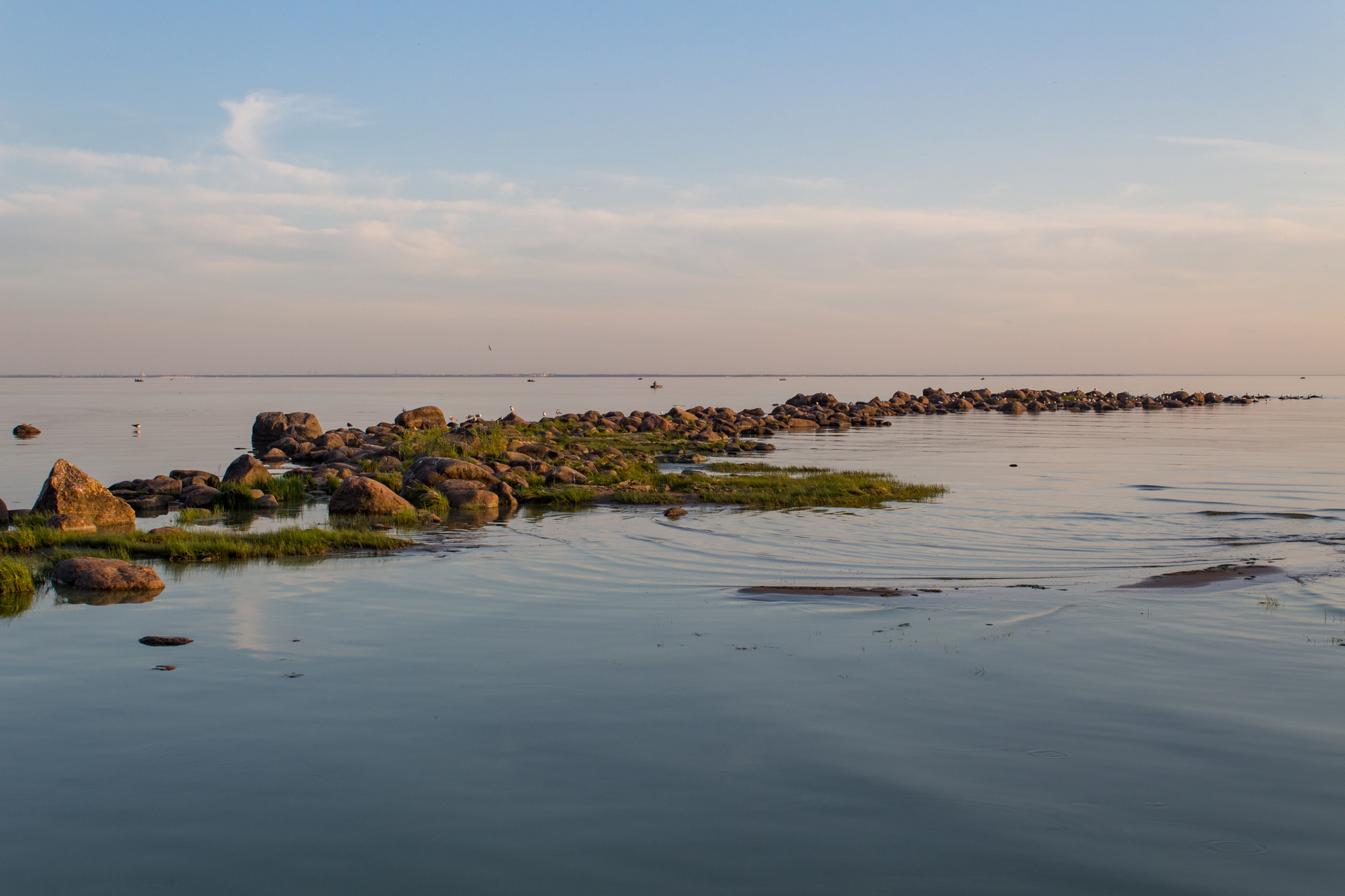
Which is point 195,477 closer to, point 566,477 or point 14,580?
point 566,477

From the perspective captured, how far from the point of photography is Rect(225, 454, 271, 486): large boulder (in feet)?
89.2

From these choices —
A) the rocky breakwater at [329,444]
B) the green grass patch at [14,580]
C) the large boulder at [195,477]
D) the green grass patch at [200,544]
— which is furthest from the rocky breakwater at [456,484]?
the green grass patch at [14,580]

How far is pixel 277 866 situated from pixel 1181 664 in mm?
9271

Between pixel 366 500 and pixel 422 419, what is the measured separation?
2861 centimetres

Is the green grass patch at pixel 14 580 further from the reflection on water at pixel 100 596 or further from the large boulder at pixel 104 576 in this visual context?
the large boulder at pixel 104 576

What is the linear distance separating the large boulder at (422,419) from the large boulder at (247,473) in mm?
21054

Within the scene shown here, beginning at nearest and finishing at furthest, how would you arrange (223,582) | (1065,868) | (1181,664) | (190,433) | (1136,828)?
(1065,868) → (1136,828) → (1181,664) → (223,582) → (190,433)

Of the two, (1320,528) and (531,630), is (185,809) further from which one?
(1320,528)

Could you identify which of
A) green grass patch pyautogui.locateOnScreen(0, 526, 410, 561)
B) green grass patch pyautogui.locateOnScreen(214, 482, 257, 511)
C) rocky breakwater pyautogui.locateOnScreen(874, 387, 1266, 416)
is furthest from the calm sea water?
rocky breakwater pyautogui.locateOnScreen(874, 387, 1266, 416)

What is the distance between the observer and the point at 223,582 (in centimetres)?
1532

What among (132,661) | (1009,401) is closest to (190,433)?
(132,661)

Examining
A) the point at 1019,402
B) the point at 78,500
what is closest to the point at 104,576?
the point at 78,500

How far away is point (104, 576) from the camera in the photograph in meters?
14.5

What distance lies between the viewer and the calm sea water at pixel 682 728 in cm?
636
